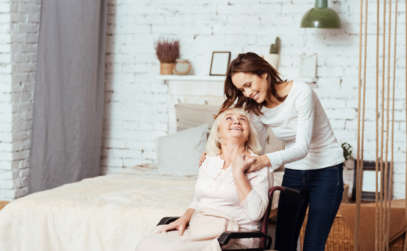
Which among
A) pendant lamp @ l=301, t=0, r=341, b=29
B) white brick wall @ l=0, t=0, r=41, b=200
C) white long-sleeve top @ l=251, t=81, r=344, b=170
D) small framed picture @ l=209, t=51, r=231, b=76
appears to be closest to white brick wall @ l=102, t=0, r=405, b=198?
small framed picture @ l=209, t=51, r=231, b=76

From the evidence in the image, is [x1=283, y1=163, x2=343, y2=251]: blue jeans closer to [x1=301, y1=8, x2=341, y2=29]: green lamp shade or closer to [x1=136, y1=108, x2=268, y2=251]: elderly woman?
[x1=136, y1=108, x2=268, y2=251]: elderly woman

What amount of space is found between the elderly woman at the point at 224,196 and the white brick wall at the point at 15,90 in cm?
204

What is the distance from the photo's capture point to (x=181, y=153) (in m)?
4.07

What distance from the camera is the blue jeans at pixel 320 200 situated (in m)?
2.30

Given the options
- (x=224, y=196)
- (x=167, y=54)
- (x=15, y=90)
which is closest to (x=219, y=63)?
(x=167, y=54)

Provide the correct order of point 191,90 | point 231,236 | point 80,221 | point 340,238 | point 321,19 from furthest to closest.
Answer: point 191,90
point 321,19
point 340,238
point 80,221
point 231,236

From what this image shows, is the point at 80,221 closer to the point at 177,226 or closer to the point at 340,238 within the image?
the point at 177,226

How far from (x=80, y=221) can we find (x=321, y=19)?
2.37 m

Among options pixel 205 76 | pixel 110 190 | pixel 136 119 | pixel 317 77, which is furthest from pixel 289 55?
pixel 110 190

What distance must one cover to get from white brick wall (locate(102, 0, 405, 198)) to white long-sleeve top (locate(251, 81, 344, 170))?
2.29 meters

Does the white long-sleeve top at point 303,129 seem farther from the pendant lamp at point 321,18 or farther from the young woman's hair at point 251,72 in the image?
the pendant lamp at point 321,18

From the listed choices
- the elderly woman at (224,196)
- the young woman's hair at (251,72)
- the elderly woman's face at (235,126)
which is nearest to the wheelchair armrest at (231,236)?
the elderly woman at (224,196)

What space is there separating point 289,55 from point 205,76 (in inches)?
28.9

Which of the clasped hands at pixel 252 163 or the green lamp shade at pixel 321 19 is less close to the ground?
the green lamp shade at pixel 321 19
